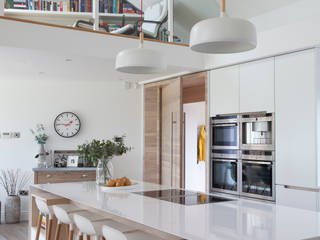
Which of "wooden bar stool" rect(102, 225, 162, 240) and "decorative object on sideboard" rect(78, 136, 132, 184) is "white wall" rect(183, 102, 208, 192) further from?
"wooden bar stool" rect(102, 225, 162, 240)

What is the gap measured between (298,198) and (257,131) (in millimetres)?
982

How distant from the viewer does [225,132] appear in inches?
221

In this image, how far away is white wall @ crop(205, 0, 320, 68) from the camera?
4398 millimetres

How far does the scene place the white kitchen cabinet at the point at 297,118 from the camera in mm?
4418

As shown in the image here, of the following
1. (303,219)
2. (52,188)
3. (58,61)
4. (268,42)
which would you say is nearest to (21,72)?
(58,61)

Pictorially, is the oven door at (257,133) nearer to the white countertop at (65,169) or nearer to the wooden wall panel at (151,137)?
the wooden wall panel at (151,137)

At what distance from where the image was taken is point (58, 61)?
17.5 feet

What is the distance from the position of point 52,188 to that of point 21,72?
2575mm

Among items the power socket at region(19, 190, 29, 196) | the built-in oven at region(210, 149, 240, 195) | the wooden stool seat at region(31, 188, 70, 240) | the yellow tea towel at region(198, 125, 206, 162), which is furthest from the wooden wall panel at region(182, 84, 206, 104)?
the wooden stool seat at region(31, 188, 70, 240)

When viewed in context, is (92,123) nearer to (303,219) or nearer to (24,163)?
(24,163)

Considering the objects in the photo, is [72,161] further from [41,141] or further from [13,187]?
[13,187]

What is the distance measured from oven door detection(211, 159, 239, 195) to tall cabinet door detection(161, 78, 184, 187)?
0.92 m

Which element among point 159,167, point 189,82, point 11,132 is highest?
point 189,82

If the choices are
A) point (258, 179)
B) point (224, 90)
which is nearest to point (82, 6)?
point (224, 90)
